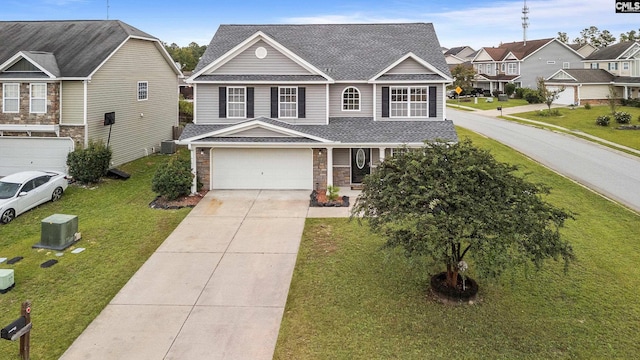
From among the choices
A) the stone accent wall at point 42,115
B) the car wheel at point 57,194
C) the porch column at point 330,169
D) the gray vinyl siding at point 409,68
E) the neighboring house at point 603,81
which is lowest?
the car wheel at point 57,194

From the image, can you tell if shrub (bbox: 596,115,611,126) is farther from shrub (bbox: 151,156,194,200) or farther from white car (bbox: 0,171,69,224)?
white car (bbox: 0,171,69,224)

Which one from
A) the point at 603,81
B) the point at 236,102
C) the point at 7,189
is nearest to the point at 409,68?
the point at 236,102

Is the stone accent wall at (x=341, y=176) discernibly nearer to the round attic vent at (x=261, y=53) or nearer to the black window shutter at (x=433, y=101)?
the black window shutter at (x=433, y=101)

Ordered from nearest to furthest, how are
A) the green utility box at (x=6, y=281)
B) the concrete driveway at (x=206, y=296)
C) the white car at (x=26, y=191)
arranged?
the concrete driveway at (x=206, y=296) < the green utility box at (x=6, y=281) < the white car at (x=26, y=191)

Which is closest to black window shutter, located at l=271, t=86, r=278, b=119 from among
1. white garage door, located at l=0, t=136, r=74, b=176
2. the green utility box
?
white garage door, located at l=0, t=136, r=74, b=176

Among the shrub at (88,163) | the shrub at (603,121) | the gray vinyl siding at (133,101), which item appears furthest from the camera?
the shrub at (603,121)

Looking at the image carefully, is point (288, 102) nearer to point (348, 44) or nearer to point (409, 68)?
point (348, 44)

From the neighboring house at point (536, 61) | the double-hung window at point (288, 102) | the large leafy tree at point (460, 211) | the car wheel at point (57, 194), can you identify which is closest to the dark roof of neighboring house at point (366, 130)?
the double-hung window at point (288, 102)
